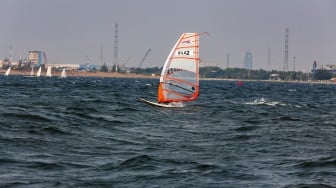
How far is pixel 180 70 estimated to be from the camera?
4778 centimetres

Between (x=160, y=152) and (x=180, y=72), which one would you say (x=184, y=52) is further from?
(x=160, y=152)

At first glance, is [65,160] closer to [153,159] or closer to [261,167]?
[153,159]

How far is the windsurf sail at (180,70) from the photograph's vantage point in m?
47.5

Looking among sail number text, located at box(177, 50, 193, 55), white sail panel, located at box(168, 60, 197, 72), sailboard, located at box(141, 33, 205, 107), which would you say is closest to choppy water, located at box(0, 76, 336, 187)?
sailboard, located at box(141, 33, 205, 107)

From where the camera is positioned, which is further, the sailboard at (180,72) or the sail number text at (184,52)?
the sail number text at (184,52)

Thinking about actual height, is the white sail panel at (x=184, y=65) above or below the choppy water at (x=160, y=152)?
above

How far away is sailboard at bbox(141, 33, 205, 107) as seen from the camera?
47469 mm

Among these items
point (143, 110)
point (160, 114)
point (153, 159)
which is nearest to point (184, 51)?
point (143, 110)

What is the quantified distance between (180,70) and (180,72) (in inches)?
6.4

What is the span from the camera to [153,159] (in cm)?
2097

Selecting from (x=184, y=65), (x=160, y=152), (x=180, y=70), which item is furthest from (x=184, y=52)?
(x=160, y=152)

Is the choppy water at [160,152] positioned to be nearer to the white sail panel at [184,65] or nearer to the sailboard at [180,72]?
the sailboard at [180,72]

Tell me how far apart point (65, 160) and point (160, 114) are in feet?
65.8

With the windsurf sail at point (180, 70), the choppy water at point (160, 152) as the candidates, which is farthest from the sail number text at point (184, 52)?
the choppy water at point (160, 152)
